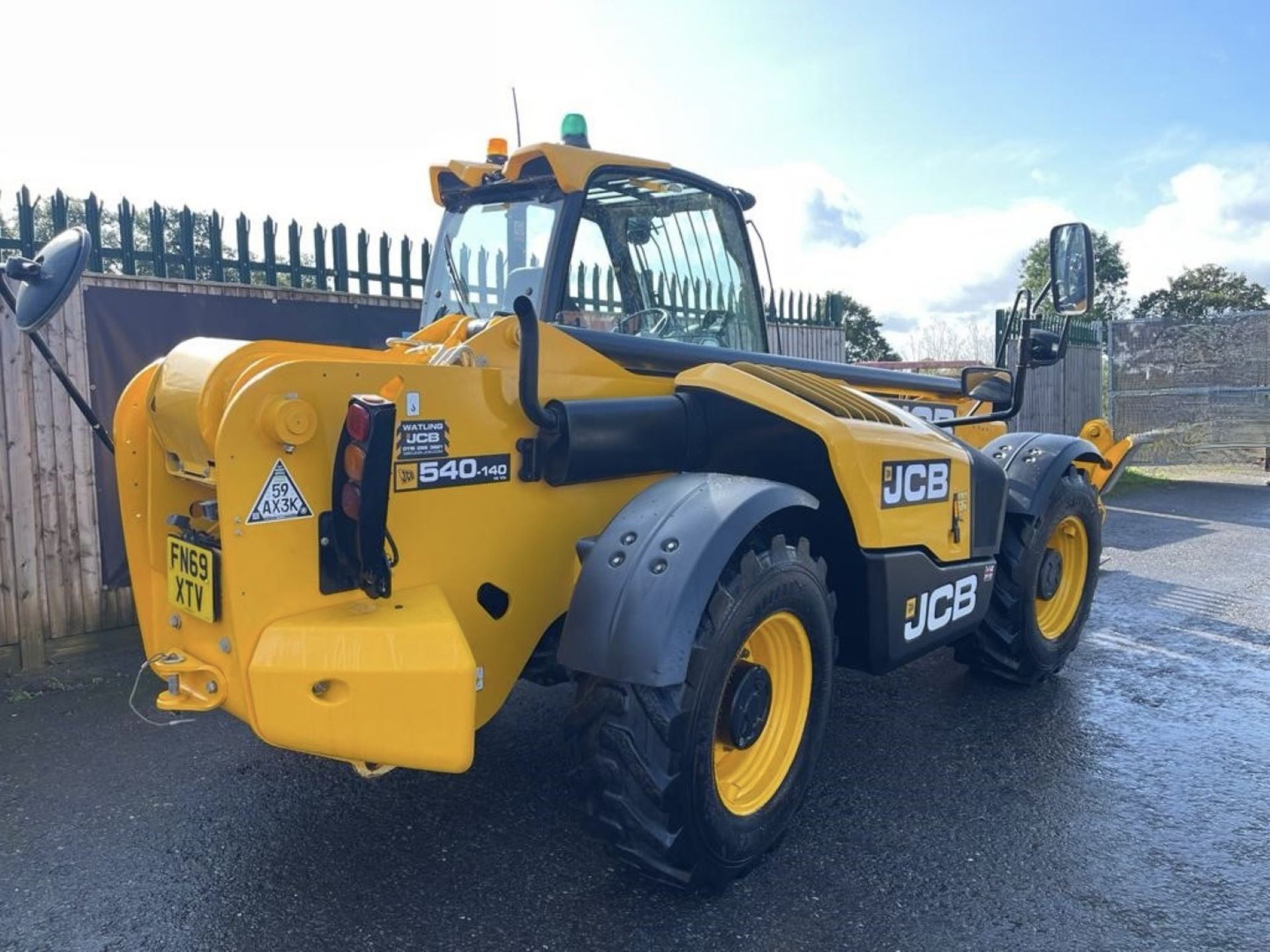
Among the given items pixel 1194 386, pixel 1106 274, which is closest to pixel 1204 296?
pixel 1106 274

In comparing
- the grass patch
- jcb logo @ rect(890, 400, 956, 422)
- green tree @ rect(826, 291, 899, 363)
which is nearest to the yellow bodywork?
jcb logo @ rect(890, 400, 956, 422)

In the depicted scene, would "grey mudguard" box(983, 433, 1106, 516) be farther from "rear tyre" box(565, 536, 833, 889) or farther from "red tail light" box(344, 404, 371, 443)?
"red tail light" box(344, 404, 371, 443)

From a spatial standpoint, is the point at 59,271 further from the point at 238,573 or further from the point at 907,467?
the point at 907,467

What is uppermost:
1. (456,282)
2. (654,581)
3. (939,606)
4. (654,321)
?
(456,282)

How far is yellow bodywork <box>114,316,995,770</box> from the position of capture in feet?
7.99

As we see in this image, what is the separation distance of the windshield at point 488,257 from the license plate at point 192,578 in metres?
1.48

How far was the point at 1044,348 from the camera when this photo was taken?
4.36m

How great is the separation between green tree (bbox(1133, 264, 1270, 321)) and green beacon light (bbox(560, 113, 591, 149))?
86.9 feet

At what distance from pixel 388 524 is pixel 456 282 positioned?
1.69 metres

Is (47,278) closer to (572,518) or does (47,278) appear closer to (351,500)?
(351,500)

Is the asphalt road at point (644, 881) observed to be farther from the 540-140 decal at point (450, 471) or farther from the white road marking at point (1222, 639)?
the 540-140 decal at point (450, 471)

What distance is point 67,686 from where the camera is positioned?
5.07 m

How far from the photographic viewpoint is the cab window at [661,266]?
12.3ft

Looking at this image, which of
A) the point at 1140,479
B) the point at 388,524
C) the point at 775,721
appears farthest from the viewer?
the point at 1140,479
